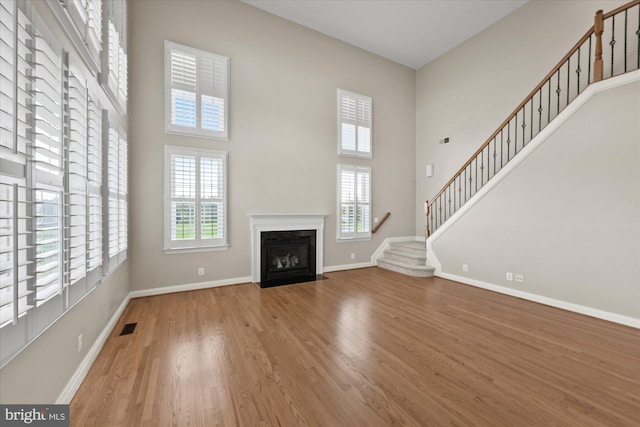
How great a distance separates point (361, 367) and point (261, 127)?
4.43 metres

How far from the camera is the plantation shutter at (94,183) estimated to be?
7.07 feet

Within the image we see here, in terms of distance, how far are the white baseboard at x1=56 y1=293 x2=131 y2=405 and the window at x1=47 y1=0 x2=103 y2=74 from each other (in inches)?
97.7

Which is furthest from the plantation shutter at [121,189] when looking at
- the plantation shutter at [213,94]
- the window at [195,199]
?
the plantation shutter at [213,94]

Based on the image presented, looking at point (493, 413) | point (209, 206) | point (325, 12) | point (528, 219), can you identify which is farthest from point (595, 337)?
point (325, 12)

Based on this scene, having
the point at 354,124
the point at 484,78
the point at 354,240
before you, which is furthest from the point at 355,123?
the point at 484,78

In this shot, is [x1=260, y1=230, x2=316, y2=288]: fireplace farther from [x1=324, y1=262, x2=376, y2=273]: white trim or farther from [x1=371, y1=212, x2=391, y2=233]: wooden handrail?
[x1=371, y1=212, x2=391, y2=233]: wooden handrail

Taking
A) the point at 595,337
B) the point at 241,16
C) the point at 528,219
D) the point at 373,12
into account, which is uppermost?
the point at 373,12

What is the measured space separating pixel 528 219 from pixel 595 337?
1.82m

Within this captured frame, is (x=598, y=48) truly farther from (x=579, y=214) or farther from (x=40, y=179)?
(x=40, y=179)

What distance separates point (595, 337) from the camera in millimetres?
2893

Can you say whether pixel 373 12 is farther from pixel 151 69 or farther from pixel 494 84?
pixel 151 69

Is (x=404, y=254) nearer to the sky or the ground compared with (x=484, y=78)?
nearer to the ground

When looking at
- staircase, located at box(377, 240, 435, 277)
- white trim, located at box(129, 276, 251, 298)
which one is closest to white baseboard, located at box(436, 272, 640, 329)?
staircase, located at box(377, 240, 435, 277)

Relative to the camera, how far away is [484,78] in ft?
19.2
